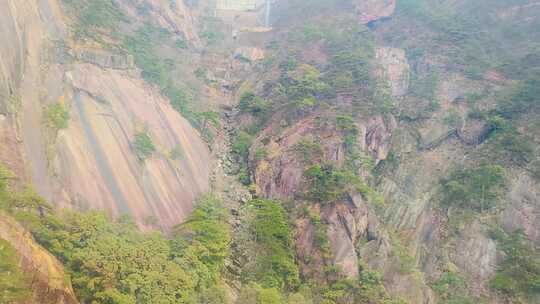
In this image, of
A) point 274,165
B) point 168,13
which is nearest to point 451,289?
point 274,165

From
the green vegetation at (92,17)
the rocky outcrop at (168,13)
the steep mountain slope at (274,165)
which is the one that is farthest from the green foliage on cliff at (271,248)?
the rocky outcrop at (168,13)

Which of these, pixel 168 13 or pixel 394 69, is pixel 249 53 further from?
pixel 394 69

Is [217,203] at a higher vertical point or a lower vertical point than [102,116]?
lower

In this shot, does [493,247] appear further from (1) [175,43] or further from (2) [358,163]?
(1) [175,43]

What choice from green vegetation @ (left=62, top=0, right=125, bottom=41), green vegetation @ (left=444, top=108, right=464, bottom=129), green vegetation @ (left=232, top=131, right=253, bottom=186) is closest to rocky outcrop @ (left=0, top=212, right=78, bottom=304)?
green vegetation @ (left=232, top=131, right=253, bottom=186)

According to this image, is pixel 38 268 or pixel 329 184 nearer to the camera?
pixel 38 268

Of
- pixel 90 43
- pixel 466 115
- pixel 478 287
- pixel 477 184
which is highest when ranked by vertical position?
pixel 90 43

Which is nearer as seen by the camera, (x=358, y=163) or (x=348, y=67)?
(x=358, y=163)

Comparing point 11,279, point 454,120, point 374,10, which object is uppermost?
point 374,10

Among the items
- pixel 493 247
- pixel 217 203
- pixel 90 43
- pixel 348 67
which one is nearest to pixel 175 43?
pixel 90 43
